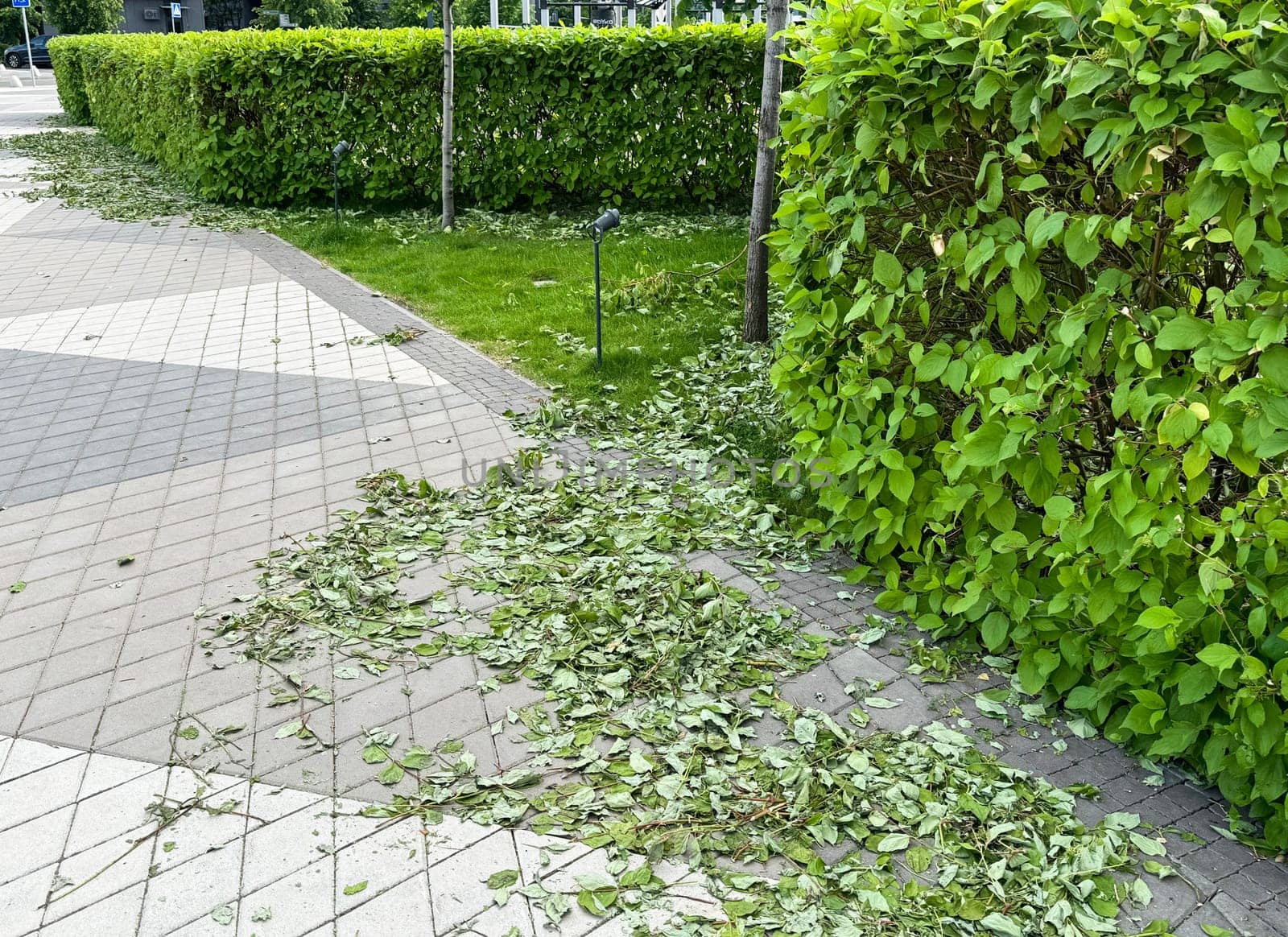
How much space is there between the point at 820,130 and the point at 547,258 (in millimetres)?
6031

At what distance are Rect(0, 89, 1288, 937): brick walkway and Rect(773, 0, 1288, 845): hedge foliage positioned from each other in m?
0.39

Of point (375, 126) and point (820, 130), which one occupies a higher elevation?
point (820, 130)

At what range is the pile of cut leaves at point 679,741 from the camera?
2.71 m

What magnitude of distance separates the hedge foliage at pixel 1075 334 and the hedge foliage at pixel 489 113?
7564 mm

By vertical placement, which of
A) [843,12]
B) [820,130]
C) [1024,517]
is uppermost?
[843,12]

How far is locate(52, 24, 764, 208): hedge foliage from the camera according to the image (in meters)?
11.2

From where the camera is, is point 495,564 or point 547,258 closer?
point 495,564

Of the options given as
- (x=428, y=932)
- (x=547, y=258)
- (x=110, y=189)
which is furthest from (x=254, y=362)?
(x=110, y=189)

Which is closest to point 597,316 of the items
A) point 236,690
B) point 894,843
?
point 236,690

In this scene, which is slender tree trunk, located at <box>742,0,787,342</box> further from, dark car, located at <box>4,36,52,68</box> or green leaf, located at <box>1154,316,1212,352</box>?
dark car, located at <box>4,36,52,68</box>

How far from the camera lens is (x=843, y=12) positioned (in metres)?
3.67

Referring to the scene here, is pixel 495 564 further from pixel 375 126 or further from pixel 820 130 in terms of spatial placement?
pixel 375 126

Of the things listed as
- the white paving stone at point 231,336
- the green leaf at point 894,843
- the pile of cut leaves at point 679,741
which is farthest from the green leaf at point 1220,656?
the white paving stone at point 231,336

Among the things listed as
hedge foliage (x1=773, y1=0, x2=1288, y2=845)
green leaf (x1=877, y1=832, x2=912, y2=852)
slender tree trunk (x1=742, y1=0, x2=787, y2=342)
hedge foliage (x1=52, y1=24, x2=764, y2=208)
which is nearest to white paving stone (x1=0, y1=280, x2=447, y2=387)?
slender tree trunk (x1=742, y1=0, x2=787, y2=342)
